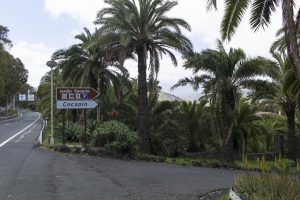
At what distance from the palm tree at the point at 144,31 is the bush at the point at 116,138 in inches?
139

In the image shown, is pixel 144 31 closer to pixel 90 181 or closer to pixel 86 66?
pixel 86 66

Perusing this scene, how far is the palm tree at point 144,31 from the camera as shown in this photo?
990 inches

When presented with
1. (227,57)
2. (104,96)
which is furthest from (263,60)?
(104,96)

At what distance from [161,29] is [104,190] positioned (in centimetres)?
1546

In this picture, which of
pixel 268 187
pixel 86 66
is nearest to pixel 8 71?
pixel 86 66

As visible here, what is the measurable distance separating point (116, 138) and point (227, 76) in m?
7.59

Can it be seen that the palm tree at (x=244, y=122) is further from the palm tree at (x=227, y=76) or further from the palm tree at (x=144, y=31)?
the palm tree at (x=144, y=31)

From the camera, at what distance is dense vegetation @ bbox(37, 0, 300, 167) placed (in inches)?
989

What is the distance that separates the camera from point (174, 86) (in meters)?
30.1

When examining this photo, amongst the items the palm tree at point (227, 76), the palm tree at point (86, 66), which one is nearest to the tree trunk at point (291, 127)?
the palm tree at point (227, 76)

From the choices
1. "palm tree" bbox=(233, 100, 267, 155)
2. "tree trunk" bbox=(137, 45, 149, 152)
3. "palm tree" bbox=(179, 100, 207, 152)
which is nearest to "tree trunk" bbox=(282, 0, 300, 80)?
"tree trunk" bbox=(137, 45, 149, 152)

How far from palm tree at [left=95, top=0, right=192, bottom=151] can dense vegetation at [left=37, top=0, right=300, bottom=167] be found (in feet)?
0.16

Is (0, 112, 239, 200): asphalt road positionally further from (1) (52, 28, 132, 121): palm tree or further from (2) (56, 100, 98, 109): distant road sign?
(1) (52, 28, 132, 121): palm tree

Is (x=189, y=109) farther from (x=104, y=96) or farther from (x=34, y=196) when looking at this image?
(x=34, y=196)
